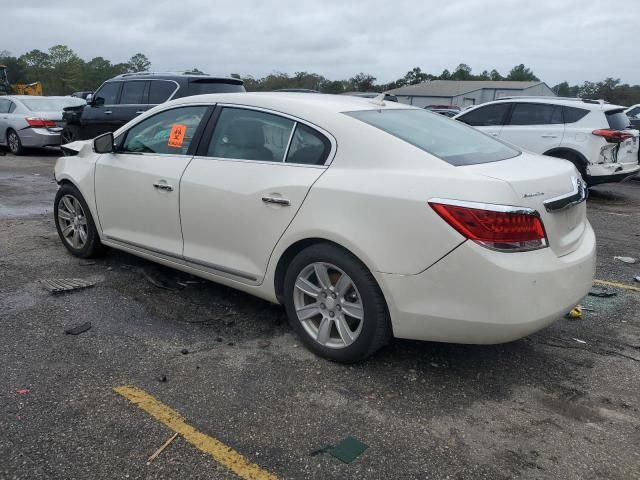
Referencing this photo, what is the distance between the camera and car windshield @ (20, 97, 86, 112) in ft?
46.6

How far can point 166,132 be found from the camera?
14.4 ft

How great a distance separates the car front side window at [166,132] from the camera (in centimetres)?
419

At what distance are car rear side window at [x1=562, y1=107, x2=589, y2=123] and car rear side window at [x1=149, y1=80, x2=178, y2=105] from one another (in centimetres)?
685

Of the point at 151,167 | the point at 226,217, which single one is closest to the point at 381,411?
the point at 226,217

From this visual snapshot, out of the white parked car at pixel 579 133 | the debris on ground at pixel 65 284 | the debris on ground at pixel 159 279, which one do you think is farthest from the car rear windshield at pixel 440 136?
the white parked car at pixel 579 133

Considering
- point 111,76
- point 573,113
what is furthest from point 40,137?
point 111,76

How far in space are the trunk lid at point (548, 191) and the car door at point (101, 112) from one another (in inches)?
372

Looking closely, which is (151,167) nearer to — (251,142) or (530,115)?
(251,142)

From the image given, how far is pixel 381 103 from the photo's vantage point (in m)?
4.02

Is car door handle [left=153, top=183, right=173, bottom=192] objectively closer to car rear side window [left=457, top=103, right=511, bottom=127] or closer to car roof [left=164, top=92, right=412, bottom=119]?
car roof [left=164, top=92, right=412, bottom=119]

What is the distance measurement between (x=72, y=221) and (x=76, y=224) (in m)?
0.08

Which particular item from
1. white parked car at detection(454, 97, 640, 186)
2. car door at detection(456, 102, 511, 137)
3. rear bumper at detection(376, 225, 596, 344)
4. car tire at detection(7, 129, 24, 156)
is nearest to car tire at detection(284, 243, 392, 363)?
rear bumper at detection(376, 225, 596, 344)

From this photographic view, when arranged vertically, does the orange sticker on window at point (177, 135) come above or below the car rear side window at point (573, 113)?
above

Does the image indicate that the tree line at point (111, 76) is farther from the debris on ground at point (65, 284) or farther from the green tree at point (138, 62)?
the debris on ground at point (65, 284)
